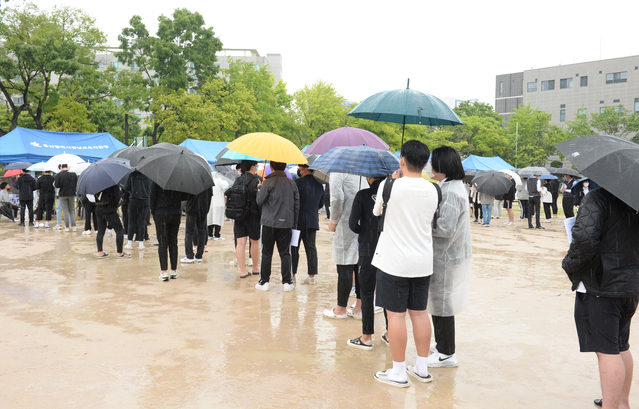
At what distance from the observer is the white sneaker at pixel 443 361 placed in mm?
4727

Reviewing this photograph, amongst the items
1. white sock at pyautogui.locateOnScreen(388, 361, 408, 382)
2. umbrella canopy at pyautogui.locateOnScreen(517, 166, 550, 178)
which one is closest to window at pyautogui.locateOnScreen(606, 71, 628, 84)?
umbrella canopy at pyautogui.locateOnScreen(517, 166, 550, 178)

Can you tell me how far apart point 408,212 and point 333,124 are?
121 ft

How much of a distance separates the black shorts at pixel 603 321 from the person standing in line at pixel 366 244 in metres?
2.05

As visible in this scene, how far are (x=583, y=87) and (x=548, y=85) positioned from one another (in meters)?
5.09

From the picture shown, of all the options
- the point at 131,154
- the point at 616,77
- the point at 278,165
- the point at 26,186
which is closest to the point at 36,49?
the point at 26,186

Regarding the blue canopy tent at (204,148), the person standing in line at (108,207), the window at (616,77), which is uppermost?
the window at (616,77)

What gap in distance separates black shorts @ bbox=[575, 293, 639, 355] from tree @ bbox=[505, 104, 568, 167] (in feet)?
168

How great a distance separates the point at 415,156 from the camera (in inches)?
160

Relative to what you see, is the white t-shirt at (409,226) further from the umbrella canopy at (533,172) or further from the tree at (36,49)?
the tree at (36,49)

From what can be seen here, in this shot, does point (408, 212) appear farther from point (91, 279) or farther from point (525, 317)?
point (91, 279)

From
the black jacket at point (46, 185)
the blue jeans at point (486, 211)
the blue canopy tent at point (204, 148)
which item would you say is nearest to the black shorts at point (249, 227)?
the black jacket at point (46, 185)

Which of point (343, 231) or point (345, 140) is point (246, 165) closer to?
point (345, 140)

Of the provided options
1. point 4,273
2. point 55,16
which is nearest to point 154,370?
point 4,273

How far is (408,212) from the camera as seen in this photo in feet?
13.1
